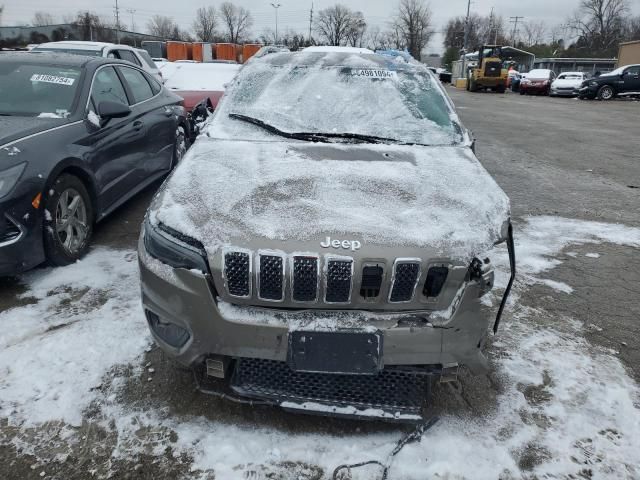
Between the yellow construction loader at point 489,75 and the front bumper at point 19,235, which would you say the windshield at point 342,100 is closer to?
the front bumper at point 19,235

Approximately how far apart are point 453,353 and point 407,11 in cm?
Result: 9627

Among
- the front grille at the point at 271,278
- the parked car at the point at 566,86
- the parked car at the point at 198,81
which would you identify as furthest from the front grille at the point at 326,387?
the parked car at the point at 566,86

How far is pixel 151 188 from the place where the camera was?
21.4 ft

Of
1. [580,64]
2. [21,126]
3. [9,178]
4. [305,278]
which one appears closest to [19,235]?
[9,178]

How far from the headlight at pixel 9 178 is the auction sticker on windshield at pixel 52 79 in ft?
4.54

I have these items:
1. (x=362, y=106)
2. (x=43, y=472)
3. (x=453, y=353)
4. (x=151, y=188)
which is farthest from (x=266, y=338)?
(x=151, y=188)

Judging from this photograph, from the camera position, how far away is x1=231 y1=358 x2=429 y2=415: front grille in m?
2.26

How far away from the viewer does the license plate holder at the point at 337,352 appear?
211 centimetres

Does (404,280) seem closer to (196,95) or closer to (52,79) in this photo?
(52,79)

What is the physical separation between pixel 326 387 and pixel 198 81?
891 cm

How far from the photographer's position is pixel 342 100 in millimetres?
3688

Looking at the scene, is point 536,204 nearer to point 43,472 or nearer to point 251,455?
point 251,455

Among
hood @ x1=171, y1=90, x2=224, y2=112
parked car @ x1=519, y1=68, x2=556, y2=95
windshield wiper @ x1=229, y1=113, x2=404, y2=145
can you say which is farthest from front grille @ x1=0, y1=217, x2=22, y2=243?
parked car @ x1=519, y1=68, x2=556, y2=95

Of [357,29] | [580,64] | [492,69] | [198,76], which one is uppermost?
[357,29]
